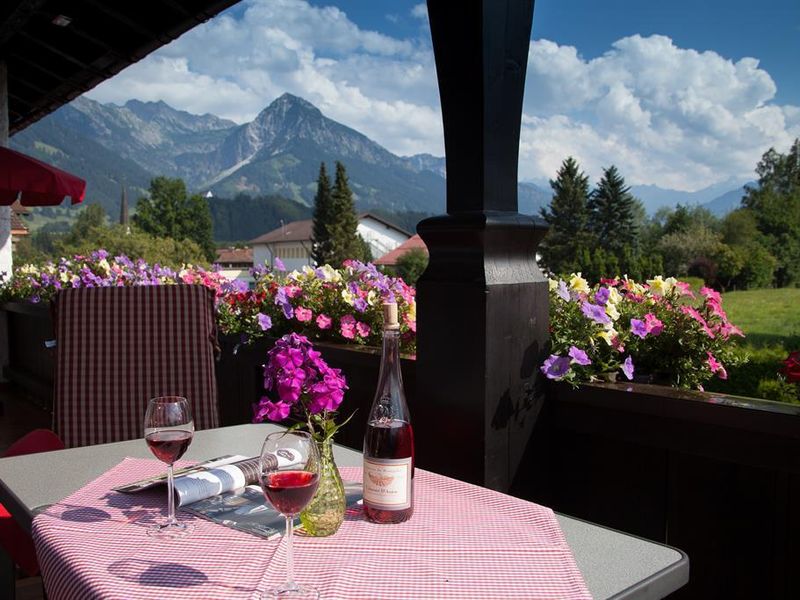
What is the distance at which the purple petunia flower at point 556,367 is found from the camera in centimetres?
173

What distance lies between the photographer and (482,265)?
1669mm

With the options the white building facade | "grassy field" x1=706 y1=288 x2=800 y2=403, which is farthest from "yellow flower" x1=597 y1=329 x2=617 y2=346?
the white building facade

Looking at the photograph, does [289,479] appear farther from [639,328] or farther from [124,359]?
[124,359]

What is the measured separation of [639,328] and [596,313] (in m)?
0.11

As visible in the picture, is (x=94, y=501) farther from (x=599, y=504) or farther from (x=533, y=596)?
(x=599, y=504)

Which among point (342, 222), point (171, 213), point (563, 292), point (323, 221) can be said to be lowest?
point (563, 292)

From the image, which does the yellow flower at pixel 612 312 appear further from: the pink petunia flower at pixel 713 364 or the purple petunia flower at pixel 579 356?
the pink petunia flower at pixel 713 364

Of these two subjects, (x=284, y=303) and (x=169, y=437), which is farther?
(x=284, y=303)

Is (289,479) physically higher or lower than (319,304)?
lower

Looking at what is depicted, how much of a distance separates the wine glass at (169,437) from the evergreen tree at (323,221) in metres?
54.4

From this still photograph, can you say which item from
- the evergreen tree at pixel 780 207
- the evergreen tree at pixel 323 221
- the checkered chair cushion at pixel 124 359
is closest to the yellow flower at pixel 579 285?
the checkered chair cushion at pixel 124 359

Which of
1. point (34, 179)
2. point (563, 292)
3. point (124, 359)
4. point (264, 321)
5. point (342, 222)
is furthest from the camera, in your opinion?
point (342, 222)

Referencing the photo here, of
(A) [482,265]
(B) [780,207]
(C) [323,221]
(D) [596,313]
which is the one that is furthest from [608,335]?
(B) [780,207]

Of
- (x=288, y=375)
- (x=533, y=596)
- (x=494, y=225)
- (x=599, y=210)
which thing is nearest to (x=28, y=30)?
(x=494, y=225)
